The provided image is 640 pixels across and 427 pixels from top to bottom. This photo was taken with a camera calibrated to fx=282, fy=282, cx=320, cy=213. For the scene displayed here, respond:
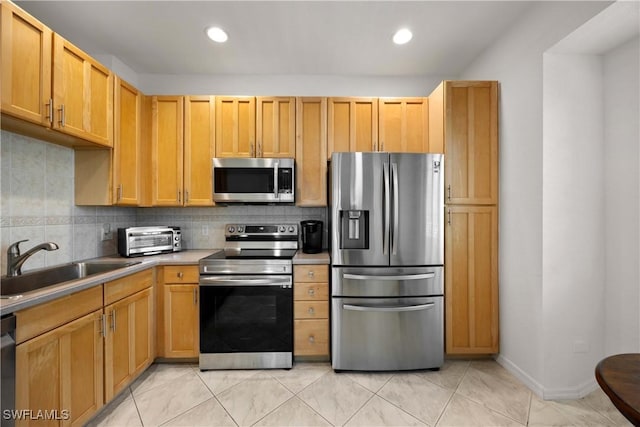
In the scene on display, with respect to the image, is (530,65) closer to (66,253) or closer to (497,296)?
(497,296)

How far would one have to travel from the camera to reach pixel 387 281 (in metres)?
2.28

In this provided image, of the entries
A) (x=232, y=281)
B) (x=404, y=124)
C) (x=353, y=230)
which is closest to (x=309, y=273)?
(x=353, y=230)

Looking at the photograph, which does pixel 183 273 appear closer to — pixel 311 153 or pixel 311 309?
pixel 311 309

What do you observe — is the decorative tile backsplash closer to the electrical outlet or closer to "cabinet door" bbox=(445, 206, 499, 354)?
the electrical outlet

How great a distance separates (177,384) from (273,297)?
937 millimetres

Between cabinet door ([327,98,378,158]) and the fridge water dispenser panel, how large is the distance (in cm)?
77

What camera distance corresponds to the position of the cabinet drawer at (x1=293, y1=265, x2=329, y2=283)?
239 centimetres

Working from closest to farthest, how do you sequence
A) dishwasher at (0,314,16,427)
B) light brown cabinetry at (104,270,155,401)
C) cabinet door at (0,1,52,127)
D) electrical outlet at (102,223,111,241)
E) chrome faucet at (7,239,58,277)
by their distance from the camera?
dishwasher at (0,314,16,427) < cabinet door at (0,1,52,127) < chrome faucet at (7,239,58,277) < light brown cabinetry at (104,270,155,401) < electrical outlet at (102,223,111,241)

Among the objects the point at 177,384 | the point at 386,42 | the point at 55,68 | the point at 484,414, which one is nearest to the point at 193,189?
the point at 55,68

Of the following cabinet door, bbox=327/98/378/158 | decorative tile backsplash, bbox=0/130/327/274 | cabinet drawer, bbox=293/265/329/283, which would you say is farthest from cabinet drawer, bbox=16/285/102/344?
cabinet door, bbox=327/98/378/158

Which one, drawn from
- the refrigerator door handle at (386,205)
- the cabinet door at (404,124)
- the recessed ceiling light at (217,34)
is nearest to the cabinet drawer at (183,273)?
the refrigerator door handle at (386,205)

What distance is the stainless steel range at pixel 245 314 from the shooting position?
2314mm

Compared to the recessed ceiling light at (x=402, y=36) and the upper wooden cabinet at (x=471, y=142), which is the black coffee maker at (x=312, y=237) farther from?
the recessed ceiling light at (x=402, y=36)

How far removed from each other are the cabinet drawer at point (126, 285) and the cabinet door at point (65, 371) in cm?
13
